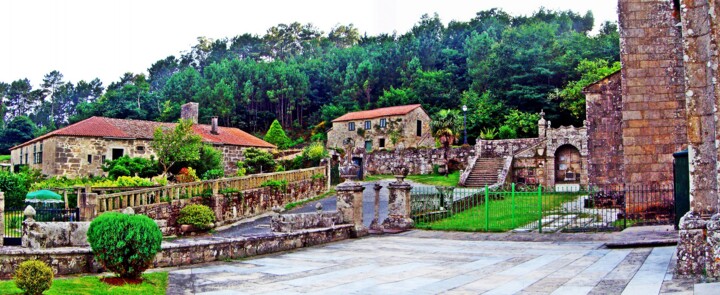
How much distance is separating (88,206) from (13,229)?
217 cm

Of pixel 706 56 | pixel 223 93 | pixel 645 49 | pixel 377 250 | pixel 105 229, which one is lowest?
pixel 377 250

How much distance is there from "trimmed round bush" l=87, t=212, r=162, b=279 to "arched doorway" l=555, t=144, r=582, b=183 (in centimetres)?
3040

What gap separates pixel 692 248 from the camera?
7.96m

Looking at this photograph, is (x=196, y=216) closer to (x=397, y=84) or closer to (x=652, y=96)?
(x=652, y=96)

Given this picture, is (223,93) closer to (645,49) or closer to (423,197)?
(423,197)

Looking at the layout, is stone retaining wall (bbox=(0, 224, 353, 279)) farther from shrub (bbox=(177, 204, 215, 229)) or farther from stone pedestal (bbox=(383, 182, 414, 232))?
shrub (bbox=(177, 204, 215, 229))

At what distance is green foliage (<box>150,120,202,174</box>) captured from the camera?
107ft

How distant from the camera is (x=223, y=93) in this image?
6725 centimetres

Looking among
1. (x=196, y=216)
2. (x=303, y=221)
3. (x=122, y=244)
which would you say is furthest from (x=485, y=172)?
(x=122, y=244)

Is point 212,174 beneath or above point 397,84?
beneath

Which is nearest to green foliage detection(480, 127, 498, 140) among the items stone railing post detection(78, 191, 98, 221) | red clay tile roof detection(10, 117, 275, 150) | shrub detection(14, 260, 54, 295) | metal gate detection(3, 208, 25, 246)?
red clay tile roof detection(10, 117, 275, 150)

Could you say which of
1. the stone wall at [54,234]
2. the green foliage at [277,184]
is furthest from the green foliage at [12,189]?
the stone wall at [54,234]

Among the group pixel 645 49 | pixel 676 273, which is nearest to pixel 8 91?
pixel 645 49

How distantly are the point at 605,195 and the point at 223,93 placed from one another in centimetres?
5349
